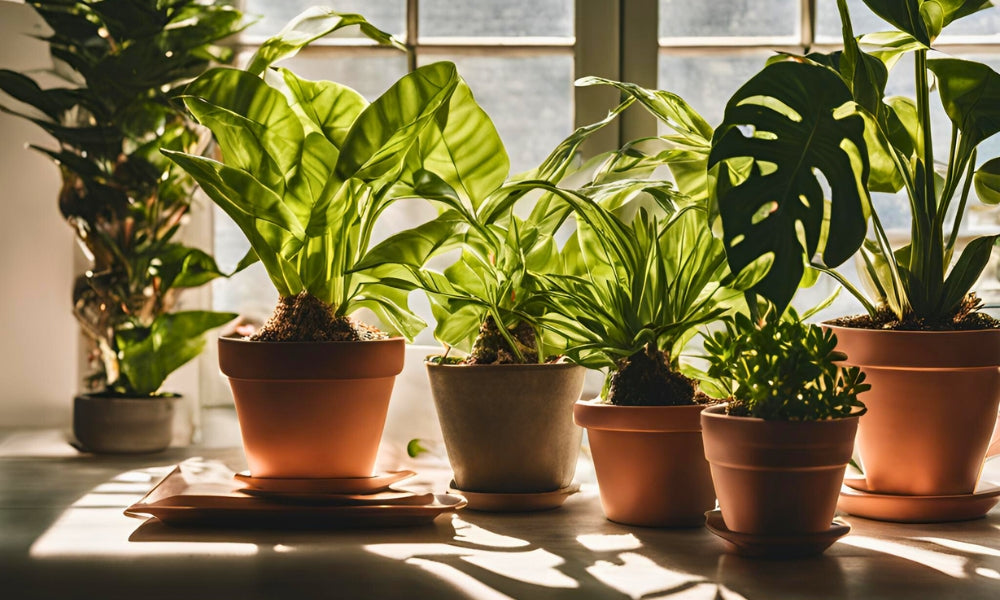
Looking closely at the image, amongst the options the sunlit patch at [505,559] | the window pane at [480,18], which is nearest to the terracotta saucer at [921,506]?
the sunlit patch at [505,559]

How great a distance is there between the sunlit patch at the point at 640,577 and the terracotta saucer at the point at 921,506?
0.32m

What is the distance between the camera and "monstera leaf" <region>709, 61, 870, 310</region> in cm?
80

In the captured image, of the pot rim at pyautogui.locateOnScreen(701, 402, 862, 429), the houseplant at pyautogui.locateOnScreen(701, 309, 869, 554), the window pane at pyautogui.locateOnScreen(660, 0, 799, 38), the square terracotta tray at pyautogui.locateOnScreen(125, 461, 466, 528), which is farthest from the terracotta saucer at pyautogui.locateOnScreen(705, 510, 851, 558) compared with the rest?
the window pane at pyautogui.locateOnScreen(660, 0, 799, 38)

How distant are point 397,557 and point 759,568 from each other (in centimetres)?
34

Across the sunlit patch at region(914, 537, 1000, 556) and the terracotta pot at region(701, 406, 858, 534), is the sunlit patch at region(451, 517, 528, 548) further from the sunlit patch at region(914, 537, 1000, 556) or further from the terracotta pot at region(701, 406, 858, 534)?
the sunlit patch at region(914, 537, 1000, 556)

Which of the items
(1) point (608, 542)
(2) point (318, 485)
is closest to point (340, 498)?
→ (2) point (318, 485)

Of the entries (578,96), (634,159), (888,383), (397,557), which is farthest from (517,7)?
(397,557)

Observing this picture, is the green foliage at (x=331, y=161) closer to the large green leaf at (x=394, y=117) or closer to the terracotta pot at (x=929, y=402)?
the large green leaf at (x=394, y=117)

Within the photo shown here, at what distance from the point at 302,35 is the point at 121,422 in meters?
0.69

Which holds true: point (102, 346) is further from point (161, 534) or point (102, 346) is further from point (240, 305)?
point (161, 534)

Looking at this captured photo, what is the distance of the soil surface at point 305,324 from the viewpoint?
41.4 inches

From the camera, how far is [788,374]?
33.4 inches

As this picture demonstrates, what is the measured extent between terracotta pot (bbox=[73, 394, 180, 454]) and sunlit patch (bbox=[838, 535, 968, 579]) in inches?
39.7

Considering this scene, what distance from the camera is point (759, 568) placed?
2.73 feet
